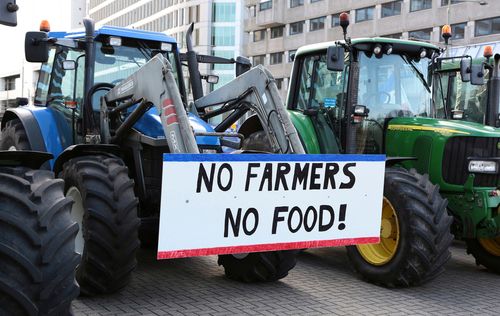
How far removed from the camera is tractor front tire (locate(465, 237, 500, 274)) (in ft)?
23.5

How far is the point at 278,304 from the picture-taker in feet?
18.1

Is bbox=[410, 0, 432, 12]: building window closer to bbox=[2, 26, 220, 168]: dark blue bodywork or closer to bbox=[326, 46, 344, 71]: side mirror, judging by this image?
bbox=[326, 46, 344, 71]: side mirror

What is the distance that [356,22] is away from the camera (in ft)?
166

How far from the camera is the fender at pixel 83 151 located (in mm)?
5684

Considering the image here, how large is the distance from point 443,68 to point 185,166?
6005mm

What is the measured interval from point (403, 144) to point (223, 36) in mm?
65983

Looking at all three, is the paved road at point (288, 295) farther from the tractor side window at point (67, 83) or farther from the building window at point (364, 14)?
the building window at point (364, 14)

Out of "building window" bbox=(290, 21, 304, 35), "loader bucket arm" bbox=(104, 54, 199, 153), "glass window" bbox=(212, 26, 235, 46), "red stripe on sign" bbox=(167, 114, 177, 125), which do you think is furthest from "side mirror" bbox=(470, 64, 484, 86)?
"glass window" bbox=(212, 26, 235, 46)

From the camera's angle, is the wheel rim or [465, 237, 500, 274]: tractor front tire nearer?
the wheel rim

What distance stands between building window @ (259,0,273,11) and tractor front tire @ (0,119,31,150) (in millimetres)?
53365

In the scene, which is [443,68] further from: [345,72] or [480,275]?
[480,275]

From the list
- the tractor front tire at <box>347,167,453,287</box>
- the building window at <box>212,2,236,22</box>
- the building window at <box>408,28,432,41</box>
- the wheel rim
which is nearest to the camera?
the wheel rim

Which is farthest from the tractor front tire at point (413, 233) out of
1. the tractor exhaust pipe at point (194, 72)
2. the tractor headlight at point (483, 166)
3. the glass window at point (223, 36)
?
the glass window at point (223, 36)

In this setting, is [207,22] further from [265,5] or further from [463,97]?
[463,97]
